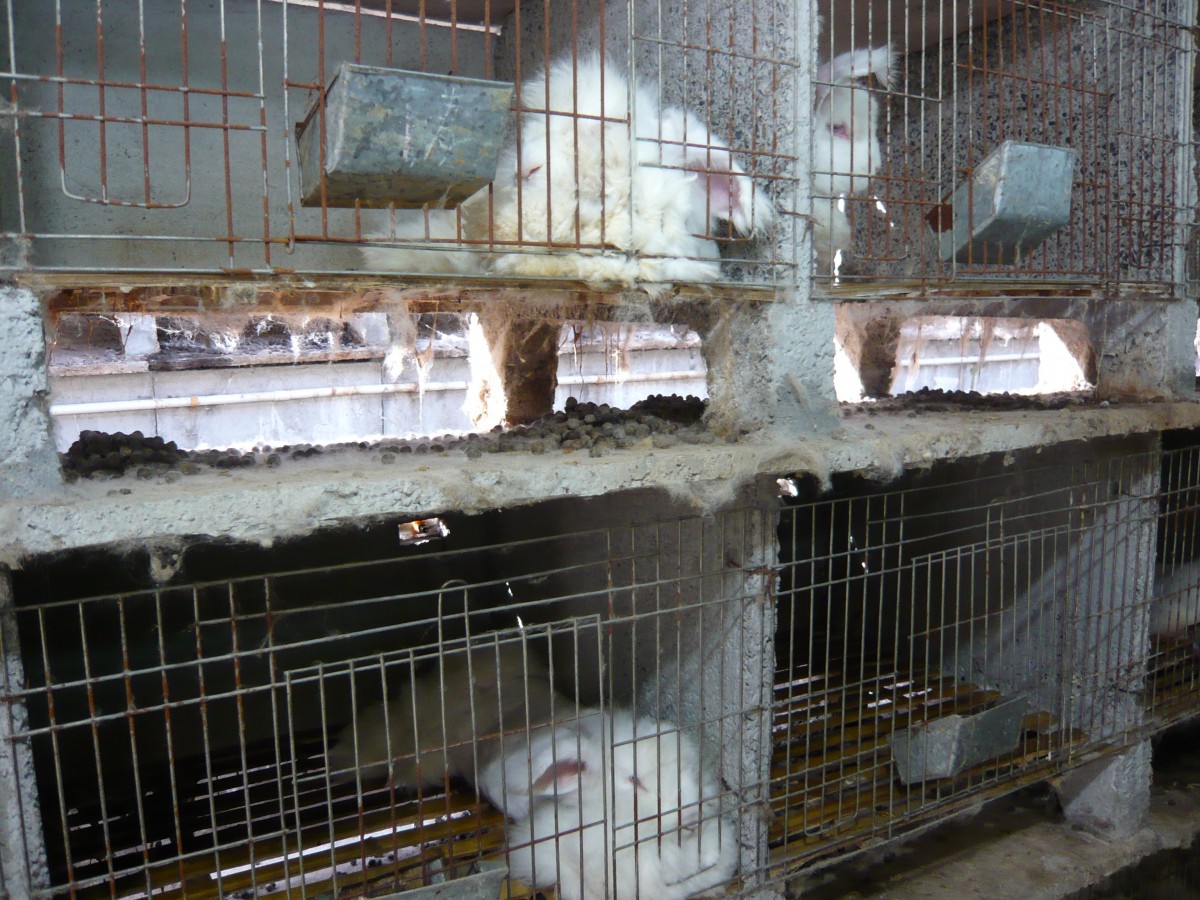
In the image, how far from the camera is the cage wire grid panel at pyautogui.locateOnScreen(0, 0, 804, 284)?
206 cm

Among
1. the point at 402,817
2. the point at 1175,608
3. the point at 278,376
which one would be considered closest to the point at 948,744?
the point at 402,817

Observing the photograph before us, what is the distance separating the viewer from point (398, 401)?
9.35 meters

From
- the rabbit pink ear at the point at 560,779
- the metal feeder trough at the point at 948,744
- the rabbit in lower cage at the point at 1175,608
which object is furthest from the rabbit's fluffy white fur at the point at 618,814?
the rabbit in lower cage at the point at 1175,608

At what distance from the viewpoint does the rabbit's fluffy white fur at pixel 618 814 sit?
2.94 metres

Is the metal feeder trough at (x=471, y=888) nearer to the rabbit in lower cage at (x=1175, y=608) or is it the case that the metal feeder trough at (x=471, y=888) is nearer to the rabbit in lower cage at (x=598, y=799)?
the rabbit in lower cage at (x=598, y=799)

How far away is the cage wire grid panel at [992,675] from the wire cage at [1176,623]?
0.32ft

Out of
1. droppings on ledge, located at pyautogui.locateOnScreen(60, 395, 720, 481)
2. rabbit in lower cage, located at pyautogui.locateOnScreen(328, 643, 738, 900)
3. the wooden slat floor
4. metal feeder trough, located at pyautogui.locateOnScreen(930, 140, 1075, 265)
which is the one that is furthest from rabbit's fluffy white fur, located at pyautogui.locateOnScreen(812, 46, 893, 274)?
rabbit in lower cage, located at pyautogui.locateOnScreen(328, 643, 738, 900)

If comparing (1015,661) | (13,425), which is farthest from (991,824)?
(13,425)

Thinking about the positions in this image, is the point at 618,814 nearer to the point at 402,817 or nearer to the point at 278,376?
the point at 402,817

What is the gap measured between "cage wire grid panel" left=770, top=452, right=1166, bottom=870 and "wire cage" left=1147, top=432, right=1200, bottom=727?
10cm

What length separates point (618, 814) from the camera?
10.2 feet

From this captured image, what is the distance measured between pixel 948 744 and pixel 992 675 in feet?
3.59

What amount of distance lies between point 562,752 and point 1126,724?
245 cm

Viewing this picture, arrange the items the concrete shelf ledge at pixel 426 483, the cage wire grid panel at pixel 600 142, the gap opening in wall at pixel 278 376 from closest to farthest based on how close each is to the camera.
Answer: the concrete shelf ledge at pixel 426 483 → the cage wire grid panel at pixel 600 142 → the gap opening in wall at pixel 278 376
